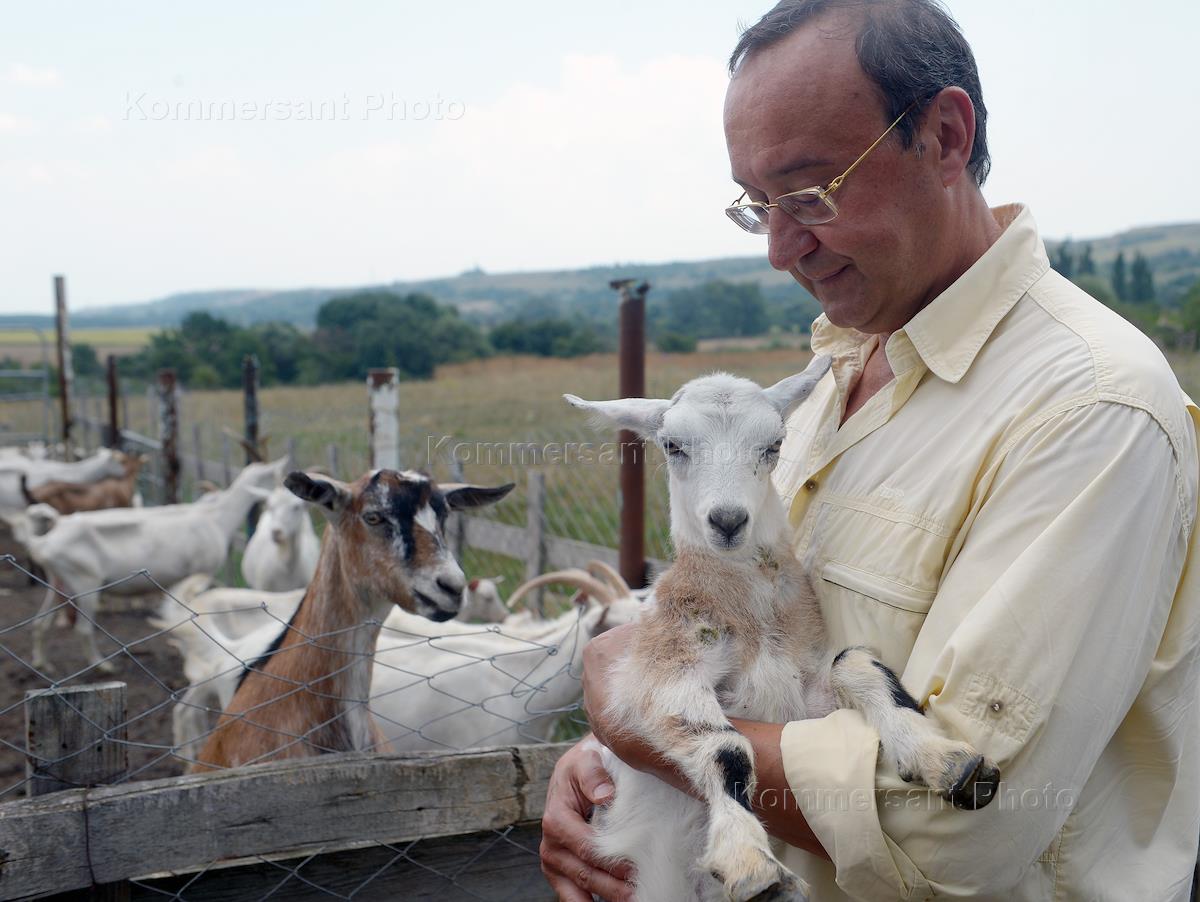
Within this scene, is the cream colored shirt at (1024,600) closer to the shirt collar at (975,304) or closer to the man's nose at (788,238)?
the shirt collar at (975,304)

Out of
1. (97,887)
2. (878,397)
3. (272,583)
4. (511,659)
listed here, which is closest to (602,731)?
(878,397)

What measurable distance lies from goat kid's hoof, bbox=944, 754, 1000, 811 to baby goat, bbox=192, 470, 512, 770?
7.11 ft

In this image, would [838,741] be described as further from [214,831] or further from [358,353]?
[358,353]

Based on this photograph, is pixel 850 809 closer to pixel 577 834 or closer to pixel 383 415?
pixel 577 834

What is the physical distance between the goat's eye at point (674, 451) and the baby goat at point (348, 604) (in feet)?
4.65

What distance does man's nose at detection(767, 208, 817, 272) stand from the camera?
1.66 metres

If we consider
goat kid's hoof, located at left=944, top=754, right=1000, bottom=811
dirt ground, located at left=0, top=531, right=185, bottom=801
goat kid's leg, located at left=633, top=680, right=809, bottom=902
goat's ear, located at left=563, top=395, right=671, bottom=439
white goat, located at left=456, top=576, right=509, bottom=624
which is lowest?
dirt ground, located at left=0, top=531, right=185, bottom=801

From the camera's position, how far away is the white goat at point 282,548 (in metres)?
6.77

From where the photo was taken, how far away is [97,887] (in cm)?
201

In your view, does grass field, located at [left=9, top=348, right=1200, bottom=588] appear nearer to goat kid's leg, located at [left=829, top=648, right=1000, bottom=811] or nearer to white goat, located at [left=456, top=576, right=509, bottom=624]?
white goat, located at [left=456, top=576, right=509, bottom=624]

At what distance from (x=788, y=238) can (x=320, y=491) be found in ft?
7.45

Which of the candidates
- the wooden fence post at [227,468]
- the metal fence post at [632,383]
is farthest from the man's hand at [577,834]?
the wooden fence post at [227,468]

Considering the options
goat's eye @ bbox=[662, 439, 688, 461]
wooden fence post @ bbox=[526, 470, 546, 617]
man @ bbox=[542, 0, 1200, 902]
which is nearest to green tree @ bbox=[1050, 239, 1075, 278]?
wooden fence post @ bbox=[526, 470, 546, 617]

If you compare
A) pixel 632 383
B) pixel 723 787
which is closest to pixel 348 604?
pixel 632 383
